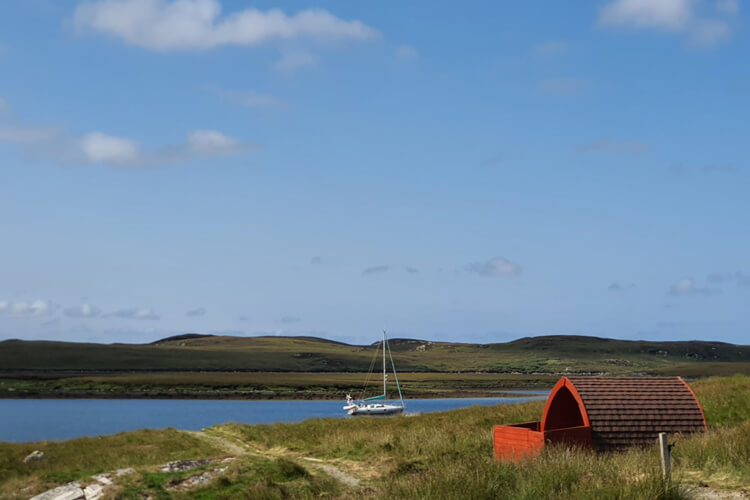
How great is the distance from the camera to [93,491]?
24344 millimetres

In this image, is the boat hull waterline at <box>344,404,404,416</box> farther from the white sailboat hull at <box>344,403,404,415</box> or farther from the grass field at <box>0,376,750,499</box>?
the grass field at <box>0,376,750,499</box>

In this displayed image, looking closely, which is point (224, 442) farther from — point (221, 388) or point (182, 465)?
point (221, 388)

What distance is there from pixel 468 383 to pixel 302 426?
125523 mm

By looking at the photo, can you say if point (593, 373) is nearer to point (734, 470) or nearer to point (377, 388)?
point (377, 388)

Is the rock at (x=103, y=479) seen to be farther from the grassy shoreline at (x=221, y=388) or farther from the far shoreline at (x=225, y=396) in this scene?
the grassy shoreline at (x=221, y=388)

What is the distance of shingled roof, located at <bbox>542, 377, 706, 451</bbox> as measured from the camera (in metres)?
22.2

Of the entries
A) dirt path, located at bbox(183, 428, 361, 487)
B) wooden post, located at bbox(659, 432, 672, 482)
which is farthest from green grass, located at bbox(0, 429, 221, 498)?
wooden post, located at bbox(659, 432, 672, 482)

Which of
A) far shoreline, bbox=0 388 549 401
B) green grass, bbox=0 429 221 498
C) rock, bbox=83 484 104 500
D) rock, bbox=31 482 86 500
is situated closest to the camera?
rock, bbox=83 484 104 500

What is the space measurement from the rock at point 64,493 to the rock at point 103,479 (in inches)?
23.5

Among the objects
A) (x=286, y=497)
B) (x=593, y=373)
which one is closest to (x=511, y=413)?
(x=286, y=497)

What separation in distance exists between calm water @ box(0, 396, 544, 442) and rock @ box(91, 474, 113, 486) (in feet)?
139

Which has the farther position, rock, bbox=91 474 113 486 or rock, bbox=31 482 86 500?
rock, bbox=91 474 113 486

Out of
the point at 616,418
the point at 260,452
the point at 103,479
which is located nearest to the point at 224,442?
the point at 260,452

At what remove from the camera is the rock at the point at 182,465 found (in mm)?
26266
